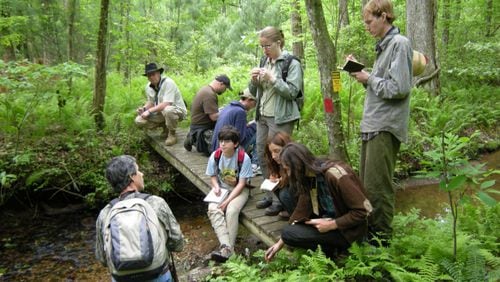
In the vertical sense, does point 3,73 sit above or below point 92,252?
above

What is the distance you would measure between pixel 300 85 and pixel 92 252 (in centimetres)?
400

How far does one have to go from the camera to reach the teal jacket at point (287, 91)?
4.04 metres

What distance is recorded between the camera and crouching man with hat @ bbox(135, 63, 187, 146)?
689 cm

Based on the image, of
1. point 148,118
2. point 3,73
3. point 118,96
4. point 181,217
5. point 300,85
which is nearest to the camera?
point 300,85

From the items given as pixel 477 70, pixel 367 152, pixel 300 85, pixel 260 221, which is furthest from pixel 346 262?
pixel 477 70

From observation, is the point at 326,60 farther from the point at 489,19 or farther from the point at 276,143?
the point at 489,19

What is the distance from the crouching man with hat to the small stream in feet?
5.75

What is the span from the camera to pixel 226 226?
4.50 metres

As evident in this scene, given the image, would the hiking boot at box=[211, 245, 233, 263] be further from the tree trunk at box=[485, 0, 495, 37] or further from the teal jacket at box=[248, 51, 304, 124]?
the tree trunk at box=[485, 0, 495, 37]

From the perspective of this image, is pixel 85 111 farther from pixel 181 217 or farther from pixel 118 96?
pixel 181 217

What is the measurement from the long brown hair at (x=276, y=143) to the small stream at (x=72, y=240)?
66.6 inches

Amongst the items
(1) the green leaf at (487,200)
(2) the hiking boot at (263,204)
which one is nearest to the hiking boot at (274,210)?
(2) the hiking boot at (263,204)

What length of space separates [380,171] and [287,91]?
1.40 metres

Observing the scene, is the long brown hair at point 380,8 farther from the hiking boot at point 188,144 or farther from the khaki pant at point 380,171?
the hiking boot at point 188,144
